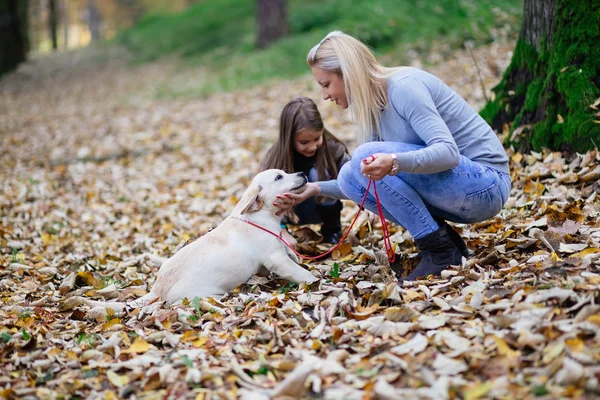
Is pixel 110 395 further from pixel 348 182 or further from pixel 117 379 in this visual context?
pixel 348 182

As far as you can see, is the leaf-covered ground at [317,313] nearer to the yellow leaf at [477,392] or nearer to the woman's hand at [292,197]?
the yellow leaf at [477,392]

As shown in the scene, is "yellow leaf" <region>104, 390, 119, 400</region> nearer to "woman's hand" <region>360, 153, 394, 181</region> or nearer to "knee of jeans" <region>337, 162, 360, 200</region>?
"woman's hand" <region>360, 153, 394, 181</region>

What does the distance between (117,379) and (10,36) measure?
21.4 meters

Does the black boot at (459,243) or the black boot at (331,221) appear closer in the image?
the black boot at (459,243)

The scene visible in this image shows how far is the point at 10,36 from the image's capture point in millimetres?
21250

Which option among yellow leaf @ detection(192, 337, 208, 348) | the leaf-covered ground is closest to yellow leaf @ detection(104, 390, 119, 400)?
the leaf-covered ground

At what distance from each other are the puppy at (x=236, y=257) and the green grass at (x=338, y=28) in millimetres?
7448

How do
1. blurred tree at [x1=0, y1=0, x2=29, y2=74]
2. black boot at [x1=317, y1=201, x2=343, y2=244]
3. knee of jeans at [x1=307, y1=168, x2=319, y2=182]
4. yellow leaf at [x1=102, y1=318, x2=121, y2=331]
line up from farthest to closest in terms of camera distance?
blurred tree at [x1=0, y1=0, x2=29, y2=74] < black boot at [x1=317, y1=201, x2=343, y2=244] < knee of jeans at [x1=307, y1=168, x2=319, y2=182] < yellow leaf at [x1=102, y1=318, x2=121, y2=331]

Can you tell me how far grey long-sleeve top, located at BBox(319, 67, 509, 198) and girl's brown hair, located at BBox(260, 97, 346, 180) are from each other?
0.90 m

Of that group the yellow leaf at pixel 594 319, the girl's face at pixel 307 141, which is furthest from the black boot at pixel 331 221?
the yellow leaf at pixel 594 319

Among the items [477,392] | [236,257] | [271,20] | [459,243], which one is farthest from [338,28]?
[477,392]

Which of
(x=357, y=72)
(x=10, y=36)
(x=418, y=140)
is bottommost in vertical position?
(x=418, y=140)

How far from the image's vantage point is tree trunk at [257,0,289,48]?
52.1 ft

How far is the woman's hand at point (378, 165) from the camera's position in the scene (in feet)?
11.1
